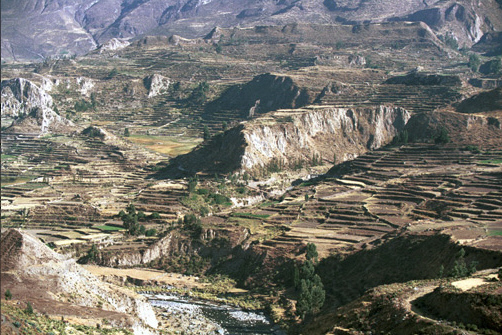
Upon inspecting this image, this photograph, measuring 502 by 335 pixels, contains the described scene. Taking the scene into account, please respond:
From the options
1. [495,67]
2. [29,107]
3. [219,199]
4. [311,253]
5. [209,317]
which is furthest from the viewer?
[29,107]

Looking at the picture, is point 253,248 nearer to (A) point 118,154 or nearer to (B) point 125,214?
(B) point 125,214

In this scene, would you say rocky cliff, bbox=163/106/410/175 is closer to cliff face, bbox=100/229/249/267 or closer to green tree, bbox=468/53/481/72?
cliff face, bbox=100/229/249/267

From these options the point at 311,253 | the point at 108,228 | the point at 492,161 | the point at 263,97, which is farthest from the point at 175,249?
the point at 263,97

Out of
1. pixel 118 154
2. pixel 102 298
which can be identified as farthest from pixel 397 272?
pixel 118 154

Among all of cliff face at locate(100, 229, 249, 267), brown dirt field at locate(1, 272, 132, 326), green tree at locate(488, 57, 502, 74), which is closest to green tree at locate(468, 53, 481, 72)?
green tree at locate(488, 57, 502, 74)

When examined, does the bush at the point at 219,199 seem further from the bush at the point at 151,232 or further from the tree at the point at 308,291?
the tree at the point at 308,291

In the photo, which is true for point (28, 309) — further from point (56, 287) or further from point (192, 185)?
point (192, 185)
